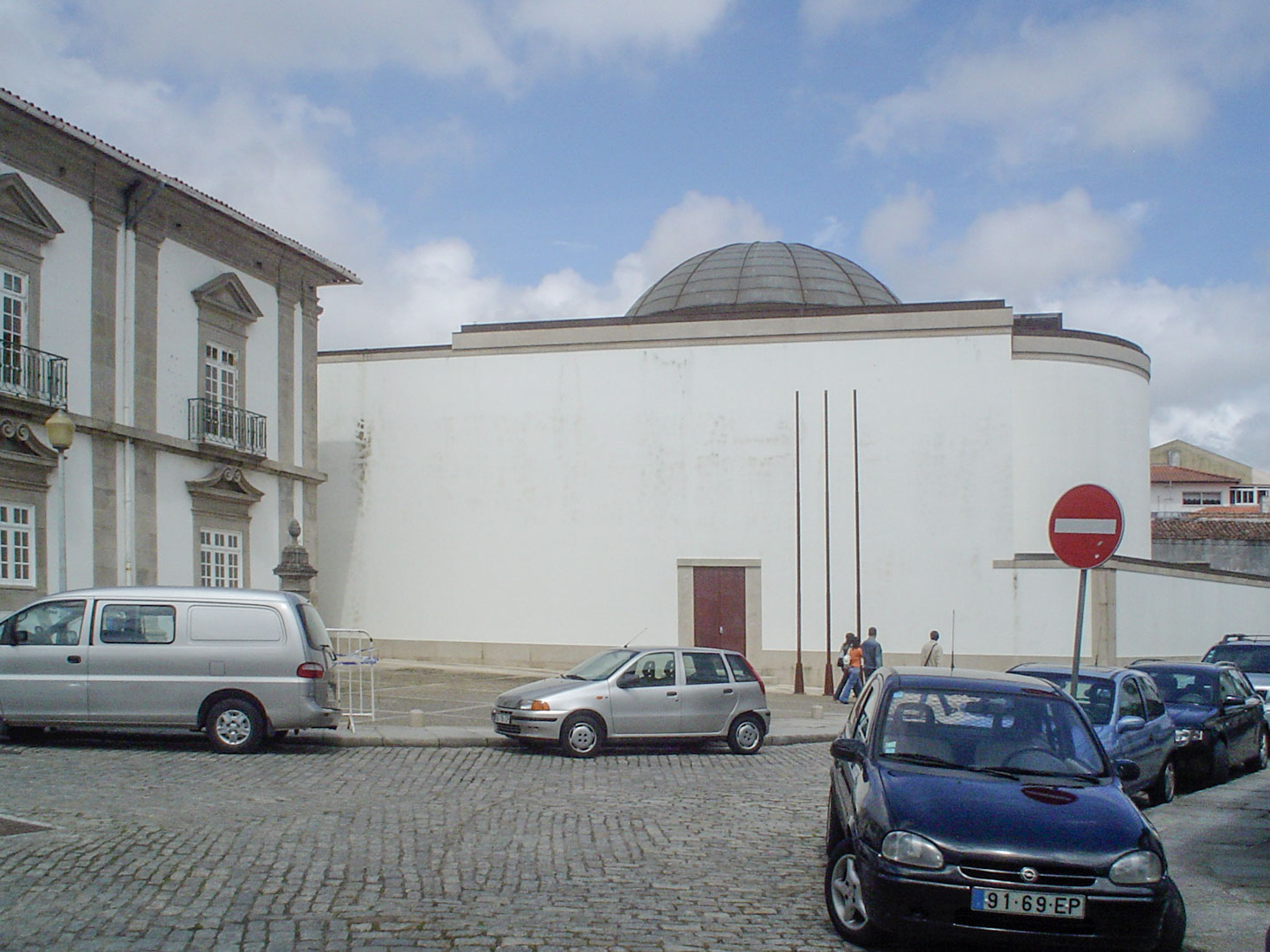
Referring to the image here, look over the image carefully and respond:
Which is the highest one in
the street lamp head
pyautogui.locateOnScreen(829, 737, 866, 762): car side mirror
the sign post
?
the street lamp head

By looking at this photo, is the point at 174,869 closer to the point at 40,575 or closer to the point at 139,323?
the point at 40,575

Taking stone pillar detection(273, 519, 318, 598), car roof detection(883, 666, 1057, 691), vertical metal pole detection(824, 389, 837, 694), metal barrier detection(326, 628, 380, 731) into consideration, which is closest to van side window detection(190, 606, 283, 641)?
metal barrier detection(326, 628, 380, 731)

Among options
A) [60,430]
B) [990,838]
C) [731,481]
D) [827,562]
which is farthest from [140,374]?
[990,838]

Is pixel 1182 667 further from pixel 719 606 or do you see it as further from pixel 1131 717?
pixel 719 606

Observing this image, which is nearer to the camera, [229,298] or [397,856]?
[397,856]

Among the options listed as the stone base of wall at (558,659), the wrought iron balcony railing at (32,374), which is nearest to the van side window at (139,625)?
the wrought iron balcony railing at (32,374)

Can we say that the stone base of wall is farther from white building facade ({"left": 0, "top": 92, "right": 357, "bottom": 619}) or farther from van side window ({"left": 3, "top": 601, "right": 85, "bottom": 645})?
van side window ({"left": 3, "top": 601, "right": 85, "bottom": 645})

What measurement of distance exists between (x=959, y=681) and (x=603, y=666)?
8.15 metres

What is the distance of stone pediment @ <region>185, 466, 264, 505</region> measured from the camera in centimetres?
2562

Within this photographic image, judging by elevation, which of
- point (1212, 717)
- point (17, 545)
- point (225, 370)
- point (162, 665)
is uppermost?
point (225, 370)

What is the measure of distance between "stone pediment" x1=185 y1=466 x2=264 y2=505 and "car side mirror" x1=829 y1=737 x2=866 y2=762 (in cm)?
2027

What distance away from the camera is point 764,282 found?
37.9 metres

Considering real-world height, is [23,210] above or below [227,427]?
above

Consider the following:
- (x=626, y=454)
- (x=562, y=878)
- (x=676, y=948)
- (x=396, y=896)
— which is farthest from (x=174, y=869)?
(x=626, y=454)
